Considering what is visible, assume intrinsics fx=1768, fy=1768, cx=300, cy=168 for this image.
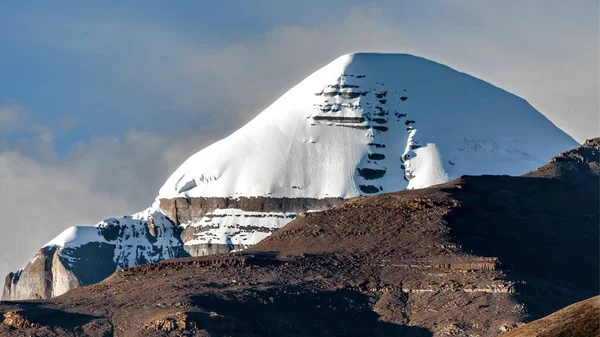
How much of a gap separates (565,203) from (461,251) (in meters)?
24.0

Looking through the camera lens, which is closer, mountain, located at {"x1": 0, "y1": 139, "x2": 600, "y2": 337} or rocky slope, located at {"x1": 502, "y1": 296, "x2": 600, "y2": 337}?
rocky slope, located at {"x1": 502, "y1": 296, "x2": 600, "y2": 337}

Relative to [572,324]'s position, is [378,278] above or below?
above

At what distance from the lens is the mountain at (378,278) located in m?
123

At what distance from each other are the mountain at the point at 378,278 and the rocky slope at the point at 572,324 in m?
35.7

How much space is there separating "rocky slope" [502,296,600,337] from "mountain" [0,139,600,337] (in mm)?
35719

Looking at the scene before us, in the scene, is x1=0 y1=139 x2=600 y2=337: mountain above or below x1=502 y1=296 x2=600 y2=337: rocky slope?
above

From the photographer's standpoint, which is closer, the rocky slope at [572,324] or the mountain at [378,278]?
the rocky slope at [572,324]

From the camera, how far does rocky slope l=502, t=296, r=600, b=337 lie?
74875 mm

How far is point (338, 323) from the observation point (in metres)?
127

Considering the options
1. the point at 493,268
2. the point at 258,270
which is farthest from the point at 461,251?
the point at 258,270

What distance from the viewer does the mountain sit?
122938 mm

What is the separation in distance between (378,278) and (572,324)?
60601 millimetres

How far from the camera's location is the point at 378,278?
13600 centimetres

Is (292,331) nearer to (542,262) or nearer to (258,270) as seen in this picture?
(258,270)
